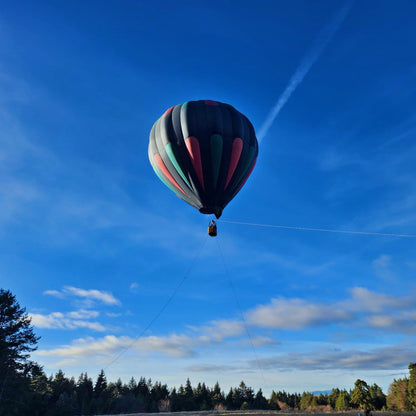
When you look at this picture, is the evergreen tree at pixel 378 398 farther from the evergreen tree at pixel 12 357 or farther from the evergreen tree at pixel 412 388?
the evergreen tree at pixel 12 357

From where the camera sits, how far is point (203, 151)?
106 ft

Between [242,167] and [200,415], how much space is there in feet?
74.3

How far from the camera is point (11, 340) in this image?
174 ft

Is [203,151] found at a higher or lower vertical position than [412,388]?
higher

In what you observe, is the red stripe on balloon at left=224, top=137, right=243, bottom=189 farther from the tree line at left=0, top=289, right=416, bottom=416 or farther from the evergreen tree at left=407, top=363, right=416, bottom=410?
the evergreen tree at left=407, top=363, right=416, bottom=410

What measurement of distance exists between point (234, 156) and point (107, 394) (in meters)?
87.2

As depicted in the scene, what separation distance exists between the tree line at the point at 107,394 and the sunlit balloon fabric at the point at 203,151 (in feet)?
72.0

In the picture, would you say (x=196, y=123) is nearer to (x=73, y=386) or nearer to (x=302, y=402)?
(x=73, y=386)

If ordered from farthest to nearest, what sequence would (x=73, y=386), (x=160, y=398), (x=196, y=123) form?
(x=160, y=398)
(x=73, y=386)
(x=196, y=123)

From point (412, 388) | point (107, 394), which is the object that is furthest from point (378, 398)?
point (107, 394)

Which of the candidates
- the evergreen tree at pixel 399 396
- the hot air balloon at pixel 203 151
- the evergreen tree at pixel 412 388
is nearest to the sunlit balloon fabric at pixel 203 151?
the hot air balloon at pixel 203 151

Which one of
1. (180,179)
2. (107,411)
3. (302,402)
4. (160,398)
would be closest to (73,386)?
(107,411)

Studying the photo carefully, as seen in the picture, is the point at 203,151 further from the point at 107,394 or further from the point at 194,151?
the point at 107,394

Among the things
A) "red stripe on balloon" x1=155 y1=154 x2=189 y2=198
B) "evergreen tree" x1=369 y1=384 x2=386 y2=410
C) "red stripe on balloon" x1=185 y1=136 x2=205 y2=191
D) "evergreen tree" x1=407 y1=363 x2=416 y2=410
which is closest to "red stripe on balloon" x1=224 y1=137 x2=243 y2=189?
"red stripe on balloon" x1=185 y1=136 x2=205 y2=191
